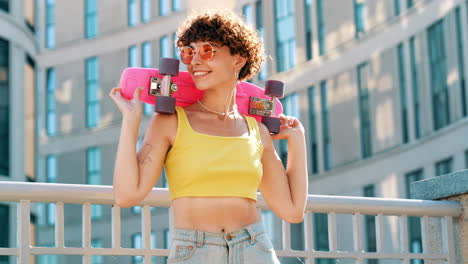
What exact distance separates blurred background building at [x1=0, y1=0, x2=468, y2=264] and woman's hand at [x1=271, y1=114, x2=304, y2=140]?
12.8 meters

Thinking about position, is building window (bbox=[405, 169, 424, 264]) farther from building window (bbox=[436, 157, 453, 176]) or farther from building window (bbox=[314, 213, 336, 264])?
building window (bbox=[314, 213, 336, 264])

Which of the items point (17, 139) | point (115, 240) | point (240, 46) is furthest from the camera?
point (17, 139)

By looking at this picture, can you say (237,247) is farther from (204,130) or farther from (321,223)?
(321,223)

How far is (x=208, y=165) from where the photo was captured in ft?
11.8

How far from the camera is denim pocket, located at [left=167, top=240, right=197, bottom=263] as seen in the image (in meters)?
3.50

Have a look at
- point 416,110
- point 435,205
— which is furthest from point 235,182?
point 416,110

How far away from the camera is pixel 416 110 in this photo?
2912 cm

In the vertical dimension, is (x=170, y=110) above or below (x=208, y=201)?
above

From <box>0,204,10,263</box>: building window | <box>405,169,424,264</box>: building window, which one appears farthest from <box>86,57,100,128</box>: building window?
<box>0,204,10,263</box>: building window

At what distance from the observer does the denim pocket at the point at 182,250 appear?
3.50 m

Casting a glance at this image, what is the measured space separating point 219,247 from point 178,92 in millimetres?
748

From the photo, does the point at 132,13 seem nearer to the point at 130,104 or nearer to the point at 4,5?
the point at 4,5

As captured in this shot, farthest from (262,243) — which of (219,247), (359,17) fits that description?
(359,17)

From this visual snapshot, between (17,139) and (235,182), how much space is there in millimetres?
22193
